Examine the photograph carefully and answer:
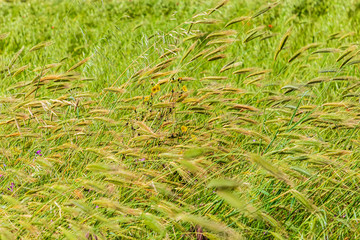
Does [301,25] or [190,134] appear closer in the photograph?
[190,134]

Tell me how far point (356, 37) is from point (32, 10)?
440 centimetres

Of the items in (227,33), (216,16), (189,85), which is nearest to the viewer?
(227,33)

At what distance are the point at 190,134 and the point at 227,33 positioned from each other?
1.92ft

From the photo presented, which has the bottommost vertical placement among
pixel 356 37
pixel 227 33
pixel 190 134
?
pixel 356 37

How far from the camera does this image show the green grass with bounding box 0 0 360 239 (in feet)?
4.99

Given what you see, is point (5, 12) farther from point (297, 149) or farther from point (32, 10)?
point (297, 149)

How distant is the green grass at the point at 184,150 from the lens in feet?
4.99

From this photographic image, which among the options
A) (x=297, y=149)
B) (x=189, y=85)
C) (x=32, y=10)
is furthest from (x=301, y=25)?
(x=32, y=10)

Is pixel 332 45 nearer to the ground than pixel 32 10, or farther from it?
nearer to the ground

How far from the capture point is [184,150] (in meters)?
1.96

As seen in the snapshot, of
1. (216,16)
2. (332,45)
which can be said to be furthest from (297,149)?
(216,16)

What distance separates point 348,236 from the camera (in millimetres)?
1641

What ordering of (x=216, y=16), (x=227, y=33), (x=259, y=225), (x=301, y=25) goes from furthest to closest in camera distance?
(x=216, y=16)
(x=301, y=25)
(x=227, y=33)
(x=259, y=225)

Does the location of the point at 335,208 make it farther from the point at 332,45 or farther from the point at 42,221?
the point at 332,45
